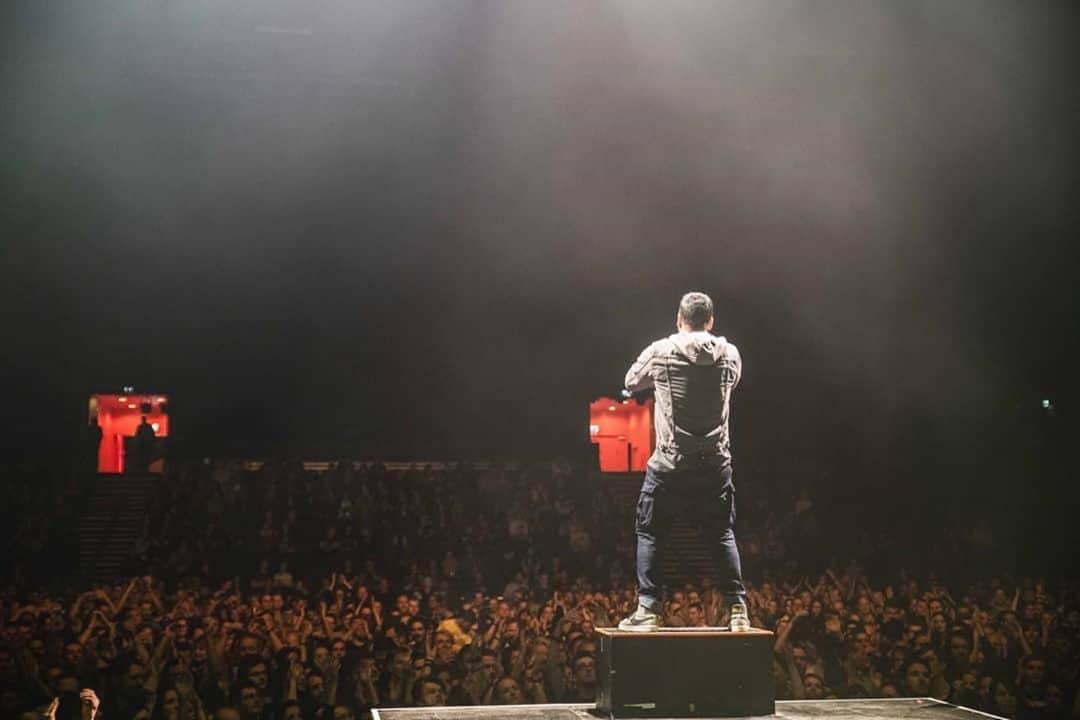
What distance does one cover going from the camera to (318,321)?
18781 millimetres

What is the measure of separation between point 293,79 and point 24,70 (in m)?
2.31

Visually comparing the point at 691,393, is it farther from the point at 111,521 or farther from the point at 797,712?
the point at 111,521

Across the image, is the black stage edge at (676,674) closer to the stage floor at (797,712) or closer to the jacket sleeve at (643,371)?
the stage floor at (797,712)

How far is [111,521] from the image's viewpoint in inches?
606

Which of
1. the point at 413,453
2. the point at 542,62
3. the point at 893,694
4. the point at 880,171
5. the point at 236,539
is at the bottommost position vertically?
the point at 893,694

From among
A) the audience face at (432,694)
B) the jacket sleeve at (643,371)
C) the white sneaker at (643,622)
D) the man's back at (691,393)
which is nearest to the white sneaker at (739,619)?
the white sneaker at (643,622)

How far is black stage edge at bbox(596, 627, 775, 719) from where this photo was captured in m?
5.28

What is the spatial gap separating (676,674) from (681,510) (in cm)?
79

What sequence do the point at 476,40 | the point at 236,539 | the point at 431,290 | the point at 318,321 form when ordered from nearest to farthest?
the point at 476,40, the point at 236,539, the point at 431,290, the point at 318,321

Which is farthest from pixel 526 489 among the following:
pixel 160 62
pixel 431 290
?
pixel 160 62

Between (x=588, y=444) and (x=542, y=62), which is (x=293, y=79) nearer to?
(x=542, y=62)

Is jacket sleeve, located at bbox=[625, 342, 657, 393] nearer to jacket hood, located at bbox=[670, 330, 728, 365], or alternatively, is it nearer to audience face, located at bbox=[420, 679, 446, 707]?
jacket hood, located at bbox=[670, 330, 728, 365]

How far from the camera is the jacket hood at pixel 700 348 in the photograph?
5.35 meters

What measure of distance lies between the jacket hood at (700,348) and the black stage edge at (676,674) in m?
1.29
